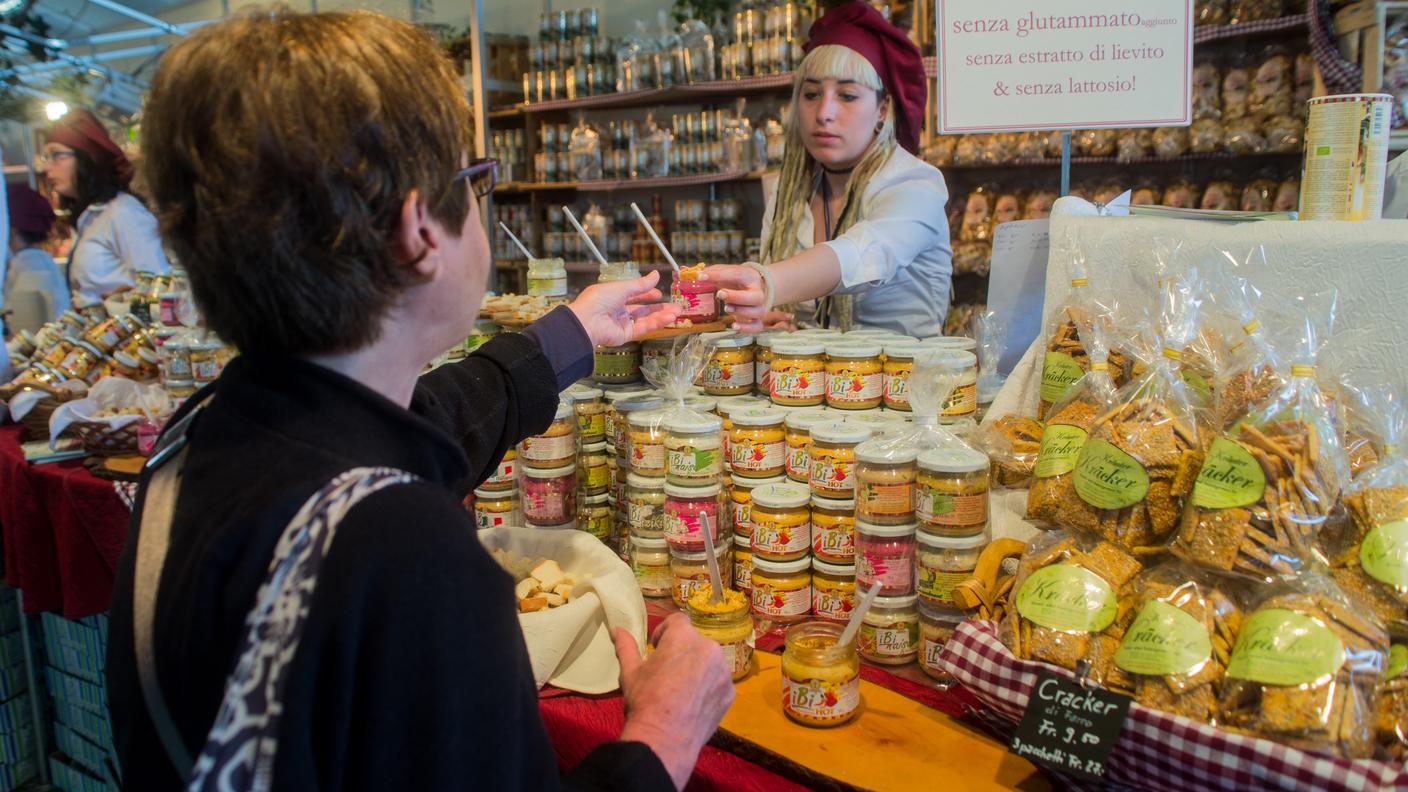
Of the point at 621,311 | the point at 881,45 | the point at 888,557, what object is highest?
the point at 881,45

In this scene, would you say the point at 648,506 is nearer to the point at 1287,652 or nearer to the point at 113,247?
the point at 1287,652

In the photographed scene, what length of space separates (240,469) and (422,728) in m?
0.29

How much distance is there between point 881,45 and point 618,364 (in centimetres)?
148

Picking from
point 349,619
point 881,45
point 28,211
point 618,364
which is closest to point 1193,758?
point 349,619

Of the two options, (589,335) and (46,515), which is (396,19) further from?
(46,515)

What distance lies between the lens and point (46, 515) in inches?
104

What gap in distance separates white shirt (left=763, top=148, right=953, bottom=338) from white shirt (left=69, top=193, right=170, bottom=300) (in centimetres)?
414

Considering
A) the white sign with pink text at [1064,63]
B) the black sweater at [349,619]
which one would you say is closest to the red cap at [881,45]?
the white sign with pink text at [1064,63]

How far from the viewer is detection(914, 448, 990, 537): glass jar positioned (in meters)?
1.38

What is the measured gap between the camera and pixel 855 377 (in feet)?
5.92

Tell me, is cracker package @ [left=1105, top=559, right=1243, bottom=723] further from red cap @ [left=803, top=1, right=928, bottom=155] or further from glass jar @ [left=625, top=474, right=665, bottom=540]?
red cap @ [left=803, top=1, right=928, bottom=155]

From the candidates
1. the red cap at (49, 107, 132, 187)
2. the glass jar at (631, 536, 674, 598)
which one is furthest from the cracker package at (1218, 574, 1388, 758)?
the red cap at (49, 107, 132, 187)

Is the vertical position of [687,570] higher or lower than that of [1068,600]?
lower

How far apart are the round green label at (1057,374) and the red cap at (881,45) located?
5.30 ft
